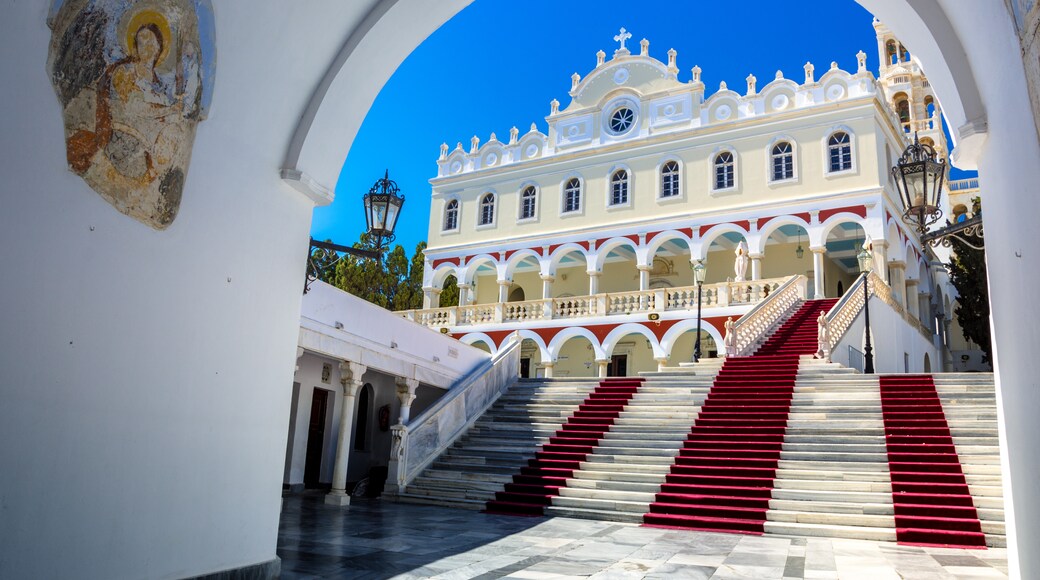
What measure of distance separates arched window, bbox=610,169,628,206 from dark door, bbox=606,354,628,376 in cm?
600

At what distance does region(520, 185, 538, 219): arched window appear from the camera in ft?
103

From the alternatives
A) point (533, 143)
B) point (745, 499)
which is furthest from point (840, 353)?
point (533, 143)

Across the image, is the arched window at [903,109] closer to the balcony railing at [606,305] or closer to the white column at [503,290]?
the balcony railing at [606,305]

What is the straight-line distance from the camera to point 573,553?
769 centimetres

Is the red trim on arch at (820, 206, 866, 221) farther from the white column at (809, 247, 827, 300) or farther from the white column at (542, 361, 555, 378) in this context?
the white column at (542, 361, 555, 378)

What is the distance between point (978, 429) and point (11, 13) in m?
13.3

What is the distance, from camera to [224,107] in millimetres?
5309

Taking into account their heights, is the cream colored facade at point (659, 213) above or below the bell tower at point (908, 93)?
below

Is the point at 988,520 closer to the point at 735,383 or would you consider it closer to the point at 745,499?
the point at 745,499

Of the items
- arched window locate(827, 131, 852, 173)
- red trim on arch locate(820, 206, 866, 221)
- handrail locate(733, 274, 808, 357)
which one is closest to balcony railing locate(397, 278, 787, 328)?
handrail locate(733, 274, 808, 357)

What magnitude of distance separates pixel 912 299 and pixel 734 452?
18653mm

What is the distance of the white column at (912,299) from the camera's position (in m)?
27.6

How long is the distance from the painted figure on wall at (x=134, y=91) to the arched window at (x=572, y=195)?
25767 millimetres

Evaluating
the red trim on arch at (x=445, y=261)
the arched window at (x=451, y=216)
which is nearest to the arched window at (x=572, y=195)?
the arched window at (x=451, y=216)
